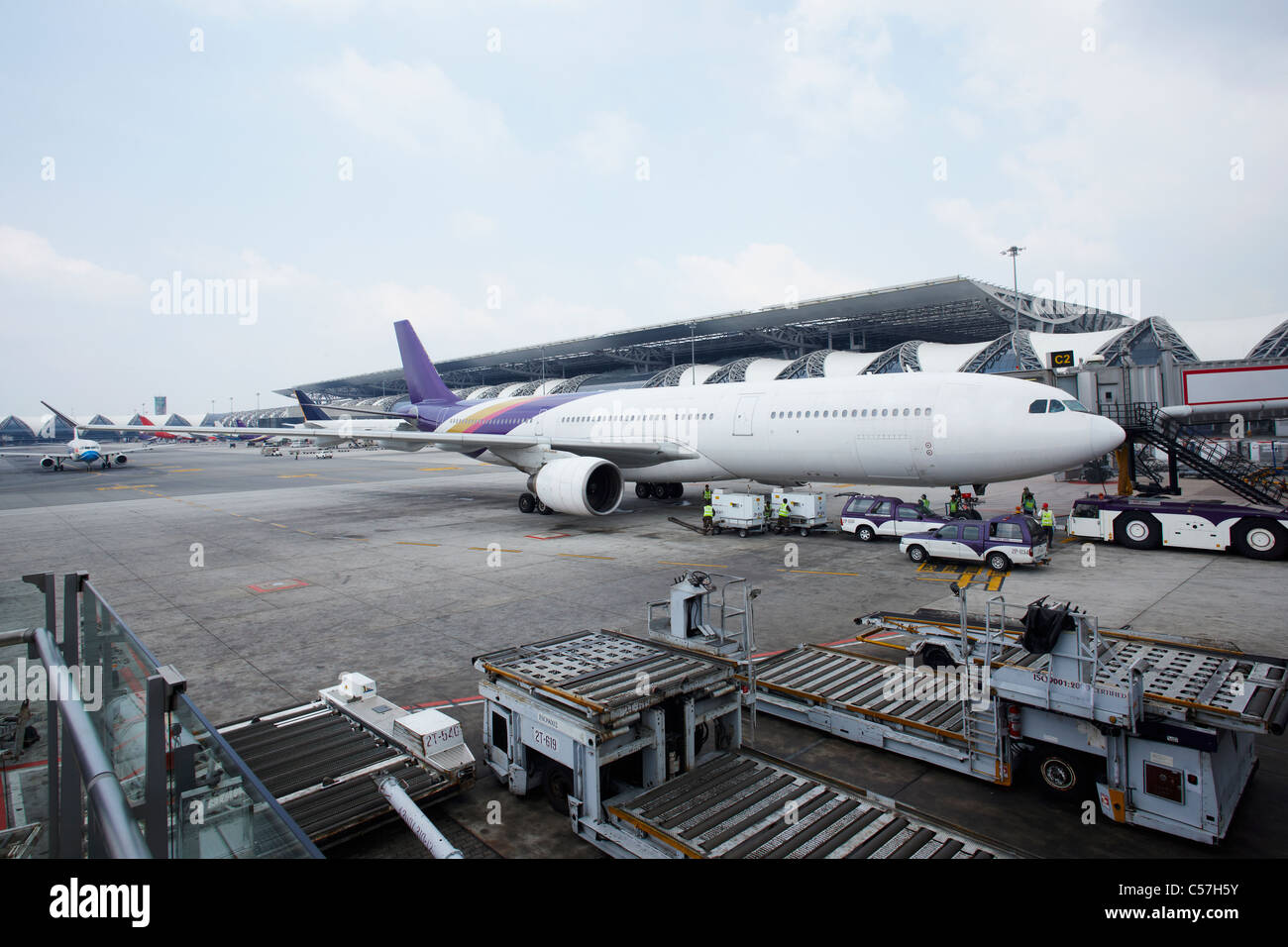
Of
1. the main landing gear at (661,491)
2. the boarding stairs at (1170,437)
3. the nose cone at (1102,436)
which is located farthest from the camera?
the main landing gear at (661,491)

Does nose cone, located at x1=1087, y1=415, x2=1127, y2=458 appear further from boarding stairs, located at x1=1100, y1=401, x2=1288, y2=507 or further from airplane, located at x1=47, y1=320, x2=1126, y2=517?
boarding stairs, located at x1=1100, y1=401, x2=1288, y2=507

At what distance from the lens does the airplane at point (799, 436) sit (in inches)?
622

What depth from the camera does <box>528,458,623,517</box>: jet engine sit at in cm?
1921

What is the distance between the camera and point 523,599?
41.7ft

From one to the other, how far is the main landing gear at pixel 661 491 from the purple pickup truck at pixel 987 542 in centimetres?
1173

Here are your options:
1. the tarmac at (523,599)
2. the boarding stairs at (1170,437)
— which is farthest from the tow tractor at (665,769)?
the boarding stairs at (1170,437)

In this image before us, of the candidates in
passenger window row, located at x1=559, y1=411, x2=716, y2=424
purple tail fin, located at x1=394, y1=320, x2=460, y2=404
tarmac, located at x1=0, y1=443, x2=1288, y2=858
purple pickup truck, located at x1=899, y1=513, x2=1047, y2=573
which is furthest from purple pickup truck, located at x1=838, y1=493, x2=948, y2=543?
purple tail fin, located at x1=394, y1=320, x2=460, y2=404

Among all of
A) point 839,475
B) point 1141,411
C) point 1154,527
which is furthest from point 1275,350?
point 839,475

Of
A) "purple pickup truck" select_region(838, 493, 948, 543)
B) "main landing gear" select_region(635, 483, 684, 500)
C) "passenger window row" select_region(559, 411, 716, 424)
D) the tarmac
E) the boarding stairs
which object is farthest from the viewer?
"main landing gear" select_region(635, 483, 684, 500)

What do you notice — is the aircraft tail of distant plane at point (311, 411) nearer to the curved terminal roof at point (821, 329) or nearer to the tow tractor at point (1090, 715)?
the tow tractor at point (1090, 715)

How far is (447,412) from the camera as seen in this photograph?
31.1 m

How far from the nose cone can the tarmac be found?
97.0 inches
